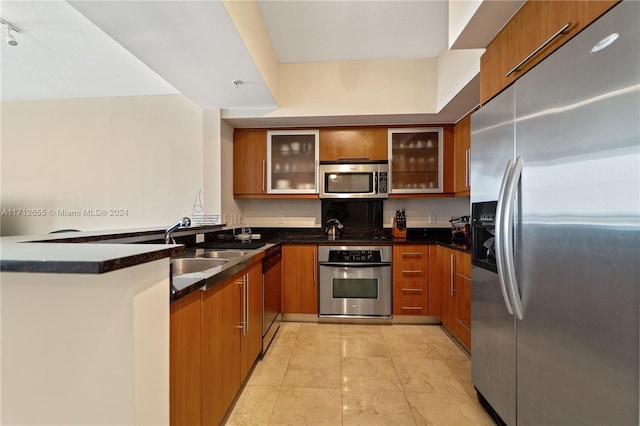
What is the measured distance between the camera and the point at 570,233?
95cm

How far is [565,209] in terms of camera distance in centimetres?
97

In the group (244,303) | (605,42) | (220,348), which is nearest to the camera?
(605,42)

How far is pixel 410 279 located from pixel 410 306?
0.95 feet

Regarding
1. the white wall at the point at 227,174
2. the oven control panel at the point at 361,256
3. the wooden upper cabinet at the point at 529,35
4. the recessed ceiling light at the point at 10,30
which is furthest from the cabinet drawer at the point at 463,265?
the recessed ceiling light at the point at 10,30

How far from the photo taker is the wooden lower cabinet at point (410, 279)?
2805mm

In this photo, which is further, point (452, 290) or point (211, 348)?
point (452, 290)

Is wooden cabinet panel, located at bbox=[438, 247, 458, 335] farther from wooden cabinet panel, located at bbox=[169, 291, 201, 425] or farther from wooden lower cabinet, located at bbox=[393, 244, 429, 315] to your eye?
wooden cabinet panel, located at bbox=[169, 291, 201, 425]

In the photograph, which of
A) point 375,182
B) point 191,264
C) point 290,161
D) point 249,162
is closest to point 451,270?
point 375,182

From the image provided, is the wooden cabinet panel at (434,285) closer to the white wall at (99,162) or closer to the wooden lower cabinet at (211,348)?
the wooden lower cabinet at (211,348)

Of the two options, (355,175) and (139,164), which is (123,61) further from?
(355,175)

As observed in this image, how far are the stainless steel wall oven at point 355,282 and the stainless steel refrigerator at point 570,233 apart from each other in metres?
1.39

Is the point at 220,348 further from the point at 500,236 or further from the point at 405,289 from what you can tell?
the point at 405,289

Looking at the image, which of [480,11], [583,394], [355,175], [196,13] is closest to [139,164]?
[196,13]

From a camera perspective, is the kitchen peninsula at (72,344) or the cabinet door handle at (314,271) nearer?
the kitchen peninsula at (72,344)
